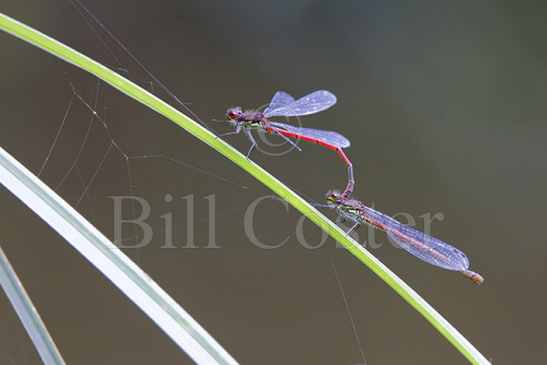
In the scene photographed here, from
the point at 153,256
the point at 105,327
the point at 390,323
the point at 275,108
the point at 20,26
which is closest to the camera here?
the point at 20,26

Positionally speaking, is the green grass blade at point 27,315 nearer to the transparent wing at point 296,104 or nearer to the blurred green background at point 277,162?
the transparent wing at point 296,104

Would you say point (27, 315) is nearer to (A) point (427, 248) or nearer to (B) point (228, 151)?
(B) point (228, 151)

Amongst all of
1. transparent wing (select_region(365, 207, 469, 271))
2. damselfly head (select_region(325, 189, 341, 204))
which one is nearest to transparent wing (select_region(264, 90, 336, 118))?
damselfly head (select_region(325, 189, 341, 204))

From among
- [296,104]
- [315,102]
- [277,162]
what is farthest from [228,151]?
[277,162]

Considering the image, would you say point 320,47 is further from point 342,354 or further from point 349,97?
point 342,354

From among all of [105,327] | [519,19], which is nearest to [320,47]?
[519,19]

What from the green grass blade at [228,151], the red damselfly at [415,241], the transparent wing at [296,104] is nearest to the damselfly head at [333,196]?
the red damselfly at [415,241]

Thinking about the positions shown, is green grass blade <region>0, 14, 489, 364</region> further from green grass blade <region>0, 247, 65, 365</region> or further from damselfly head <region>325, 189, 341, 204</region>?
damselfly head <region>325, 189, 341, 204</region>
